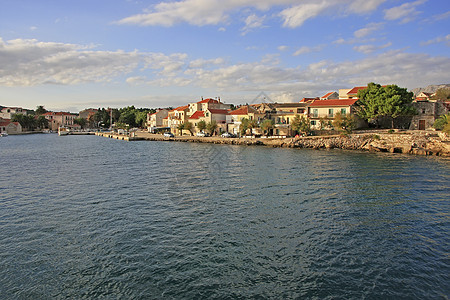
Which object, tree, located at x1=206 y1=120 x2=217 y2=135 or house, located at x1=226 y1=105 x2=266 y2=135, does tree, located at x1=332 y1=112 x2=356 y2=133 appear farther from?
tree, located at x1=206 y1=120 x2=217 y2=135

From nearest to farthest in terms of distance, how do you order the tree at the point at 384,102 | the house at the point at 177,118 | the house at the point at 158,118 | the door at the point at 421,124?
the tree at the point at 384,102
the door at the point at 421,124
the house at the point at 177,118
the house at the point at 158,118

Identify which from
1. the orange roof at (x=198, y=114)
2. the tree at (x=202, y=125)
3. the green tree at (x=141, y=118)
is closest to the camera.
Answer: the tree at (x=202, y=125)

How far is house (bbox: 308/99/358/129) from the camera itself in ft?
199

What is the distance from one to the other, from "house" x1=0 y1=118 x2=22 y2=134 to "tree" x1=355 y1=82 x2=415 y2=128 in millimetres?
131575

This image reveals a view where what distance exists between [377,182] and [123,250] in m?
21.6

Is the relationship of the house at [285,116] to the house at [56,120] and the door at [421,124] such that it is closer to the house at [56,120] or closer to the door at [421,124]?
the door at [421,124]

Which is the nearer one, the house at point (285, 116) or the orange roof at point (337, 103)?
the orange roof at point (337, 103)

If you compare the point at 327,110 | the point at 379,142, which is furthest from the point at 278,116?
the point at 379,142

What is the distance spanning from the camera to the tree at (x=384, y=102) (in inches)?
2142

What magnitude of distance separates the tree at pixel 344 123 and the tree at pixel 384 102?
4394 mm

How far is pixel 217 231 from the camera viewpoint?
563 inches

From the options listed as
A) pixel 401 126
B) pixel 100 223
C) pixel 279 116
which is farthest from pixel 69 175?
pixel 401 126

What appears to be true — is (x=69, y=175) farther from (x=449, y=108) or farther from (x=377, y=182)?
(x=449, y=108)

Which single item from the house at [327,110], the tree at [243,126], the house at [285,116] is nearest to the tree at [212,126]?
the tree at [243,126]
